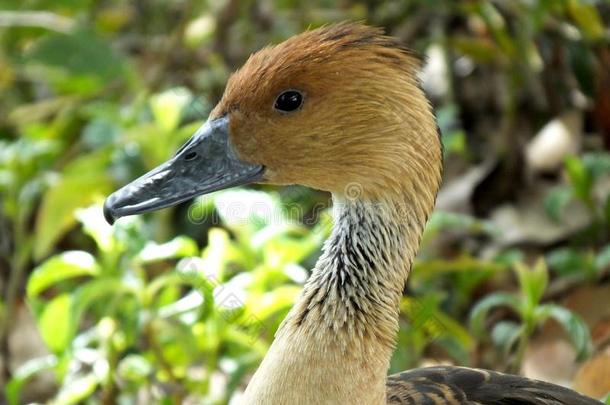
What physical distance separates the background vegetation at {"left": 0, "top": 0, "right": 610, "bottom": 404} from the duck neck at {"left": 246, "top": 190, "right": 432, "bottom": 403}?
0.61 metres

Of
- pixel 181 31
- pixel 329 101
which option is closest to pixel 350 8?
pixel 181 31

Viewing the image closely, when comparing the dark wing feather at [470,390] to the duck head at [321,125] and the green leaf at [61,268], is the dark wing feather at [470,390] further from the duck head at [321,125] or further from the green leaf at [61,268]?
the green leaf at [61,268]

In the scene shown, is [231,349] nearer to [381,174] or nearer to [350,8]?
[381,174]

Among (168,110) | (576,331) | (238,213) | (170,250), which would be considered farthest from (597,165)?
(170,250)

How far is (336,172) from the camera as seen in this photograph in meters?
2.64

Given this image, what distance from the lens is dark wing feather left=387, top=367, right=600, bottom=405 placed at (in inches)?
107

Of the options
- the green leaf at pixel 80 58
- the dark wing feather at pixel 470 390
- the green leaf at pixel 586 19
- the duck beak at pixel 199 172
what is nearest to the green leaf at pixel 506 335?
the dark wing feather at pixel 470 390

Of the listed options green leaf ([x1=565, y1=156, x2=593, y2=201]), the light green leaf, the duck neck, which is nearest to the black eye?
the duck neck

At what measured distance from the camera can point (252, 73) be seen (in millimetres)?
2555

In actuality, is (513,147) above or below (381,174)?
above

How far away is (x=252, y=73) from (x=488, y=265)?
1708mm

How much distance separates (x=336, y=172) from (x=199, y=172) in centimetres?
32

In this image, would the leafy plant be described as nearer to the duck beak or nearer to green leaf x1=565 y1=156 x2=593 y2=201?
green leaf x1=565 y1=156 x2=593 y2=201

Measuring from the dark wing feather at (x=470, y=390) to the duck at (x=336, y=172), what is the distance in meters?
0.01
